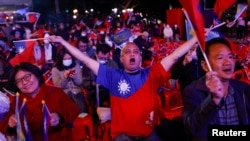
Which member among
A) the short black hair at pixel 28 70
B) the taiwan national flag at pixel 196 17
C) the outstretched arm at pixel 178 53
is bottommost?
the short black hair at pixel 28 70

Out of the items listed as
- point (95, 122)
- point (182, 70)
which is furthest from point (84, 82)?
point (182, 70)

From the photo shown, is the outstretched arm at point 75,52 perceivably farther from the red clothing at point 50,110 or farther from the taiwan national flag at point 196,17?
the taiwan national flag at point 196,17

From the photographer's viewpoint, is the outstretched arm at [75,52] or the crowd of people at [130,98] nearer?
the crowd of people at [130,98]

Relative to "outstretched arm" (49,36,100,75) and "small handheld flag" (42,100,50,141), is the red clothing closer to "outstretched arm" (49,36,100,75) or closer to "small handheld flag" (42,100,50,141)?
"small handheld flag" (42,100,50,141)

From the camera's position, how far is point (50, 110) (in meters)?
4.12

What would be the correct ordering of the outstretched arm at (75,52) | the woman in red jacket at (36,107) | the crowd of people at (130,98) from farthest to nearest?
the outstretched arm at (75,52)
the woman in red jacket at (36,107)
the crowd of people at (130,98)

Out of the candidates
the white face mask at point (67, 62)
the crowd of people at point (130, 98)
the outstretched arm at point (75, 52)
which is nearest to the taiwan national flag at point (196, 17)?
the crowd of people at point (130, 98)

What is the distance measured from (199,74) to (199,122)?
312 centimetres

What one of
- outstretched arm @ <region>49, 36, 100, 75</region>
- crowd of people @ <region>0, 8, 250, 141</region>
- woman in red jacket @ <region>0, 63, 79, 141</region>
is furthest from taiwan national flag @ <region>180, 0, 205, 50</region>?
outstretched arm @ <region>49, 36, 100, 75</region>

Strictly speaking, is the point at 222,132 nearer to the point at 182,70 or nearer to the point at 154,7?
the point at 182,70

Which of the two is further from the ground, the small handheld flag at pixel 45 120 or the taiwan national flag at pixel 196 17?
the taiwan national flag at pixel 196 17

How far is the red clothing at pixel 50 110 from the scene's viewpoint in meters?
4.14

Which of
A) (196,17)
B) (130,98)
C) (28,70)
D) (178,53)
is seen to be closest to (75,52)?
(28,70)

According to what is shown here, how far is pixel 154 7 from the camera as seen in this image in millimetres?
48656
